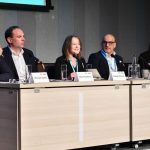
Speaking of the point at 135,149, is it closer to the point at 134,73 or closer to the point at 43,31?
the point at 134,73

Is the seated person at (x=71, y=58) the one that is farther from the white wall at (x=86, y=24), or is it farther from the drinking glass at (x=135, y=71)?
the white wall at (x=86, y=24)

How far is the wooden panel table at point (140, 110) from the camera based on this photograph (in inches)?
173

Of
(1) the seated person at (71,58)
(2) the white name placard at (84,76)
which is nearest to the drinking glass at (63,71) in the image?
(1) the seated person at (71,58)

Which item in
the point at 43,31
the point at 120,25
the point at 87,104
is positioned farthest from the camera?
the point at 120,25

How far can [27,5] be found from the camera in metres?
6.29

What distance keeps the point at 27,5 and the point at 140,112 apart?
2.58m

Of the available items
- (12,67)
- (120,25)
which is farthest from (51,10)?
(12,67)

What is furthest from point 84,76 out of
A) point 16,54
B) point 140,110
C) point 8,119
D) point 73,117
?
point 16,54

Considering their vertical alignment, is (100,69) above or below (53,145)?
above

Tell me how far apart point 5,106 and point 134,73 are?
167 centimetres

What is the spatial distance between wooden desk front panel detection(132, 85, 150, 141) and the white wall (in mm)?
2304

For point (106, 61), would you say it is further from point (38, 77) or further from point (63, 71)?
point (38, 77)

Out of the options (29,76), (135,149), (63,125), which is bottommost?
(135,149)

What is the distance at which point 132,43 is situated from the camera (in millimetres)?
7574
